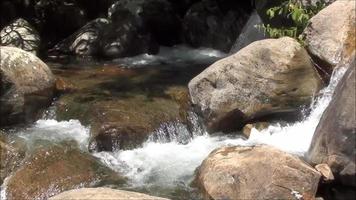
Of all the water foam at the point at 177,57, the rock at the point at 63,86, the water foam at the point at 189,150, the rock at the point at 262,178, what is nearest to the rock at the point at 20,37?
the water foam at the point at 177,57

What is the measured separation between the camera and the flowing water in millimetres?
7574

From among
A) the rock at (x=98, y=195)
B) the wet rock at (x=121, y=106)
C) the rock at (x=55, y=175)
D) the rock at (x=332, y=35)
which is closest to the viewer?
the rock at (x=98, y=195)

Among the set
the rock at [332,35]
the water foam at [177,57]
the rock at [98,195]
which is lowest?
the water foam at [177,57]

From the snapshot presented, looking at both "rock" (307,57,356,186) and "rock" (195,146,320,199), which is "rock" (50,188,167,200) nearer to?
"rock" (195,146,320,199)

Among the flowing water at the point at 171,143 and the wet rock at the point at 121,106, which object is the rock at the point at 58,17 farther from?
the flowing water at the point at 171,143

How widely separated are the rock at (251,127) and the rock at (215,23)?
587 cm

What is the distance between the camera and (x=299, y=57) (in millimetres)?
8398

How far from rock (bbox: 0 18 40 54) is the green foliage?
592 cm

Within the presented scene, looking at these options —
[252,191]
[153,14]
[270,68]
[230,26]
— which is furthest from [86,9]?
[252,191]

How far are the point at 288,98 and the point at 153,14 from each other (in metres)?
7.80

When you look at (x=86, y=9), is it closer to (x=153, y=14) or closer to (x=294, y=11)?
(x=153, y=14)

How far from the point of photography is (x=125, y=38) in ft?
45.7

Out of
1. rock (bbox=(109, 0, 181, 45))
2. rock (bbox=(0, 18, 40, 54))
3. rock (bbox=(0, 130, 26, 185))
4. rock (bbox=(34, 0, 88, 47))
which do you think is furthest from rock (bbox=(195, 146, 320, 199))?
rock (bbox=(34, 0, 88, 47))

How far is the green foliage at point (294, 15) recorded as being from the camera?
9750 mm
